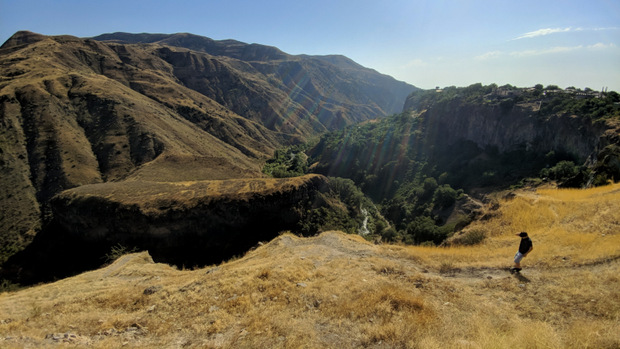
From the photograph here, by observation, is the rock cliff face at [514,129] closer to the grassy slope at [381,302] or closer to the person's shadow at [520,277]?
the grassy slope at [381,302]

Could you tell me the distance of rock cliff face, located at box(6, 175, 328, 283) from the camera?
1328 inches

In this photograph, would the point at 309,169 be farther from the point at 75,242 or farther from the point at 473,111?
the point at 75,242

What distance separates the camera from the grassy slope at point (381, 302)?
702cm

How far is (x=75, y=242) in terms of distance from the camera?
3691 centimetres

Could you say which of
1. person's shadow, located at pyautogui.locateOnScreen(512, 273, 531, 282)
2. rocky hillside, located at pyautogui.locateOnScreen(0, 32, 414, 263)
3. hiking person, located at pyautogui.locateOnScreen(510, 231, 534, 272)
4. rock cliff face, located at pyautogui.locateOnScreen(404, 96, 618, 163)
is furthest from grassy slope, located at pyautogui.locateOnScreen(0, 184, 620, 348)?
rocky hillside, located at pyautogui.locateOnScreen(0, 32, 414, 263)

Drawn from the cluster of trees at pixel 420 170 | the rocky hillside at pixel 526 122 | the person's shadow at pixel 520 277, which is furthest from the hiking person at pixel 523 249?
the rocky hillside at pixel 526 122

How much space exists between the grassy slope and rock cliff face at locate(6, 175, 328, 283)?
66.4 feet

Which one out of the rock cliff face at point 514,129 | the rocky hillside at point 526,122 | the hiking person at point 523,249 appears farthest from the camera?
the rock cliff face at point 514,129

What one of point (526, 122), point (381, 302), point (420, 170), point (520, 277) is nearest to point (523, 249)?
Result: point (520, 277)

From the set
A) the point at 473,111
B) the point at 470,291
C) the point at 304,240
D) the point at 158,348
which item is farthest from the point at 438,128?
the point at 158,348

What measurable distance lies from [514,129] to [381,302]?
67.6 metres

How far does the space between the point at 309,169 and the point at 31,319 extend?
307 ft

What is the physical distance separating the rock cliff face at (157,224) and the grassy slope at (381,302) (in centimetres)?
2025

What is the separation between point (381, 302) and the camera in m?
8.79
